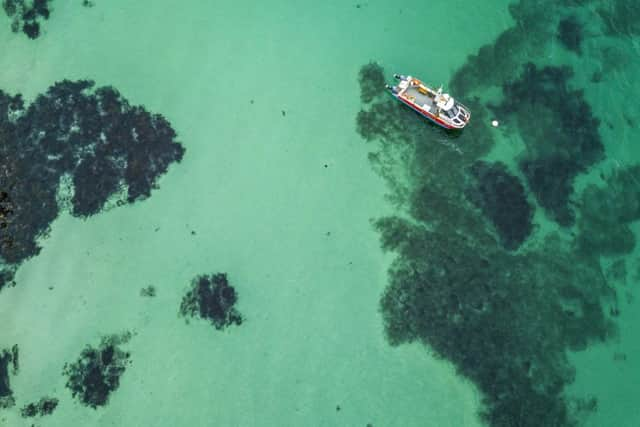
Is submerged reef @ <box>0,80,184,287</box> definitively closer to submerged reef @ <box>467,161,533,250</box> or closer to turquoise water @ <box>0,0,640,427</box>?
turquoise water @ <box>0,0,640,427</box>

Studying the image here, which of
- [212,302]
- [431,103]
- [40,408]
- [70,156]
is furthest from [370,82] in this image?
[40,408]

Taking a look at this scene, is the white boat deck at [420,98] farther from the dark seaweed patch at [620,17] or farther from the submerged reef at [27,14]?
the submerged reef at [27,14]

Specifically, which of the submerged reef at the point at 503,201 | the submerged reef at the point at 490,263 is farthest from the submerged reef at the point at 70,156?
the submerged reef at the point at 503,201

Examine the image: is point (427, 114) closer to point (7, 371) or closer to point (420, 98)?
point (420, 98)

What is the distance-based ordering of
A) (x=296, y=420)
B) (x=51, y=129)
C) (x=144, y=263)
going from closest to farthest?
(x=296, y=420)
(x=144, y=263)
(x=51, y=129)

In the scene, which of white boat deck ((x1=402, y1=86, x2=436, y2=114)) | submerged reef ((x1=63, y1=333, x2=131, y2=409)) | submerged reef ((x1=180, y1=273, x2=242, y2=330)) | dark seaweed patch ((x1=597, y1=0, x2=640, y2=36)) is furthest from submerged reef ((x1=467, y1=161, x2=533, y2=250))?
submerged reef ((x1=63, y1=333, x2=131, y2=409))

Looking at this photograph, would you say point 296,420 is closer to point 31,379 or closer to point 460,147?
point 31,379

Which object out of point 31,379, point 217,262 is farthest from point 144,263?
point 31,379
